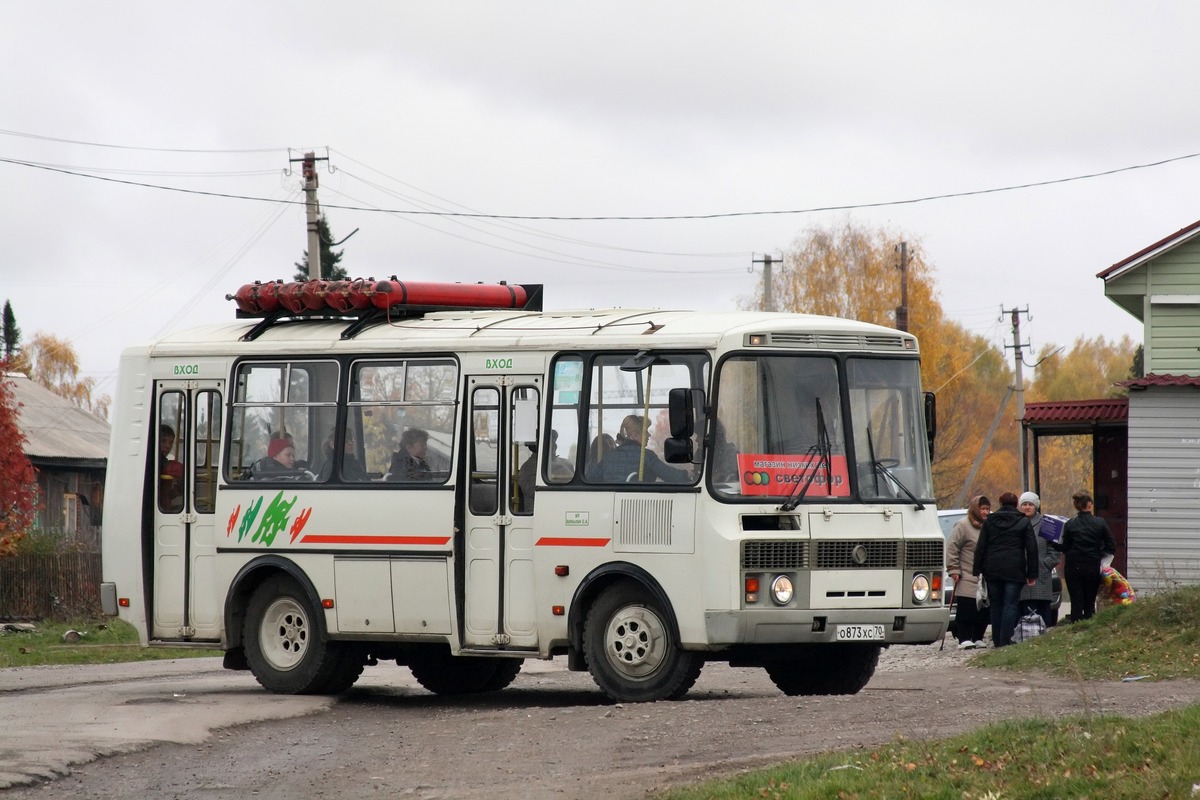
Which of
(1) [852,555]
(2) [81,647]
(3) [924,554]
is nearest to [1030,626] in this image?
(3) [924,554]

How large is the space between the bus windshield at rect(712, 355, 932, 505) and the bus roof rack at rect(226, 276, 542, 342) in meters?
3.63

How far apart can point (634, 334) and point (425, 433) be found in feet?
6.72

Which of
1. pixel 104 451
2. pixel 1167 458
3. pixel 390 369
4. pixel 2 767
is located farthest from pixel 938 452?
pixel 2 767

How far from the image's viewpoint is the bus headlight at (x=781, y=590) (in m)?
13.5

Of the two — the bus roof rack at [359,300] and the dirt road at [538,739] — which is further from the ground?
the bus roof rack at [359,300]

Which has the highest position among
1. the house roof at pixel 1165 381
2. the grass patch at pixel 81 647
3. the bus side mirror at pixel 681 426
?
the house roof at pixel 1165 381

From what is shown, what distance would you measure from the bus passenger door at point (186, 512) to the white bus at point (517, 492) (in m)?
0.02

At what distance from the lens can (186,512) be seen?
53.8 ft

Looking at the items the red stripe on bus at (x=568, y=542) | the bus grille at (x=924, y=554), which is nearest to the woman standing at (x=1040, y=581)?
the bus grille at (x=924, y=554)

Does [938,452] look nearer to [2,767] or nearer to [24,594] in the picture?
[24,594]

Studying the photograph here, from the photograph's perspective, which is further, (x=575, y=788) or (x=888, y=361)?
(x=888, y=361)

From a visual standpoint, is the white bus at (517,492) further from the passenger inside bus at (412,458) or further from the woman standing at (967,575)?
the woman standing at (967,575)

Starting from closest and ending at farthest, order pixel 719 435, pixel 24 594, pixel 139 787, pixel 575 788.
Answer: pixel 575 788, pixel 139 787, pixel 719 435, pixel 24 594

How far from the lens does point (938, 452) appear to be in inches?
2879
